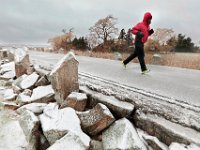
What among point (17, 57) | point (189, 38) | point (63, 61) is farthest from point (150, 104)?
point (189, 38)

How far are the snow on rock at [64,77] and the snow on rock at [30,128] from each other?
0.56 m

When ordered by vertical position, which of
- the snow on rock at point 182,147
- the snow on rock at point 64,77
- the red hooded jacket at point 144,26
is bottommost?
the snow on rock at point 182,147

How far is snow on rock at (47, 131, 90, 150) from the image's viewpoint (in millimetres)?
2171

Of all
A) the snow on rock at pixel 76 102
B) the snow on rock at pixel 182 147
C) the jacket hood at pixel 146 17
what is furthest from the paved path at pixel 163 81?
the jacket hood at pixel 146 17

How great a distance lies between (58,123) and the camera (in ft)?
8.32

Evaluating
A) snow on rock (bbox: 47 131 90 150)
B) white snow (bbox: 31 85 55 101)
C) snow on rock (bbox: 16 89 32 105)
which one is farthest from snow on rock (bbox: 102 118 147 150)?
snow on rock (bbox: 16 89 32 105)

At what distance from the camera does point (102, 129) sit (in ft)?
8.02

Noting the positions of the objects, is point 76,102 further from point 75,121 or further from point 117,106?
point 117,106

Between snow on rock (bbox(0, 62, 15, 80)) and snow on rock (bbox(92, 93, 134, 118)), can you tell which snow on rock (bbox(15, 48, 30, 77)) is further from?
snow on rock (bbox(92, 93, 134, 118))

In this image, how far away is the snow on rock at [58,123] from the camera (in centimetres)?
239

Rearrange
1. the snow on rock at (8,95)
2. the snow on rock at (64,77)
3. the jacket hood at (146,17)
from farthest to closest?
the jacket hood at (146,17), the snow on rock at (8,95), the snow on rock at (64,77)

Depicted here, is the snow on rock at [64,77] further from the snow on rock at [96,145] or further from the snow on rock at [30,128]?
the snow on rock at [96,145]

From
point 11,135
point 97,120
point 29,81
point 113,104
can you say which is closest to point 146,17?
point 113,104

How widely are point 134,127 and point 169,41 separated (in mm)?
29020
